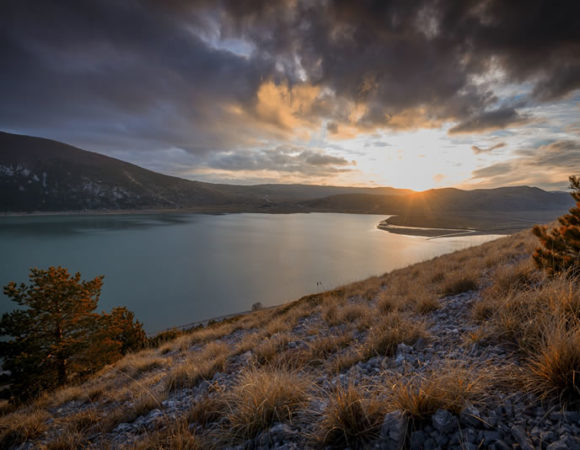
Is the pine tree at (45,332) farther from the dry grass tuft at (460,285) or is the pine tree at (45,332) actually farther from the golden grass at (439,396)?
the dry grass tuft at (460,285)

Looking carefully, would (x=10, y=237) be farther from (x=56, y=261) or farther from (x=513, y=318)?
(x=513, y=318)

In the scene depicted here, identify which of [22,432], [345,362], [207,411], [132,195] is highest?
[132,195]

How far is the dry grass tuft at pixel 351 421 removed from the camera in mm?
2002

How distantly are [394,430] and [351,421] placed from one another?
1.14 feet

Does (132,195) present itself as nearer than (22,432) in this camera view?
No

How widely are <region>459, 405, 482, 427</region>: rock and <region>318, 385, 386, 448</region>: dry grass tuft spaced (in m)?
0.58

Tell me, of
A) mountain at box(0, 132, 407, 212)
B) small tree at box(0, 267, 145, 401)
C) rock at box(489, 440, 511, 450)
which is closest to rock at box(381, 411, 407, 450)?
rock at box(489, 440, 511, 450)

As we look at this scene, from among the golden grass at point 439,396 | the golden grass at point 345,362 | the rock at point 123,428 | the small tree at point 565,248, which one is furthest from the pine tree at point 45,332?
the small tree at point 565,248

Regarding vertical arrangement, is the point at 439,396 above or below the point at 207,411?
above

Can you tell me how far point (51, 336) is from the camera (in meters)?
10.6

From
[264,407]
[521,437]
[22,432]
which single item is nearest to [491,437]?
[521,437]

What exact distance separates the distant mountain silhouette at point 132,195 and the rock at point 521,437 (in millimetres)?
135048

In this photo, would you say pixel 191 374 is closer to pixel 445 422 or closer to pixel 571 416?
pixel 445 422

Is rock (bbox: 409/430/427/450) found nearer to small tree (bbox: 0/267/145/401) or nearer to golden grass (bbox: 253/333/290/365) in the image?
golden grass (bbox: 253/333/290/365)
